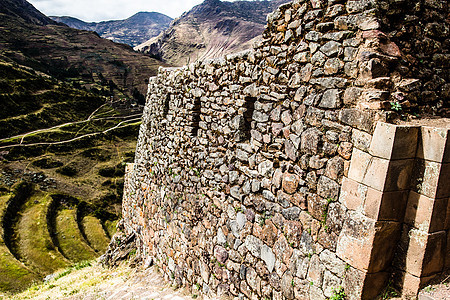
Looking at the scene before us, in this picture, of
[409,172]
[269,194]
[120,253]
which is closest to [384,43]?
[409,172]

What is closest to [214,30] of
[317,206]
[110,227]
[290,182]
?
[110,227]

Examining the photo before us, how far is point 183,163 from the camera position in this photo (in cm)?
749

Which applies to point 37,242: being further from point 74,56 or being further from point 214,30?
point 214,30

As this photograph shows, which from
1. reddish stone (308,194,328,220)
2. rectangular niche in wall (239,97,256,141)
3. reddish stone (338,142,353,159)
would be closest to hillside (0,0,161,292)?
rectangular niche in wall (239,97,256,141)

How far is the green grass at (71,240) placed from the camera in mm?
33247

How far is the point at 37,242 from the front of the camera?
33250mm

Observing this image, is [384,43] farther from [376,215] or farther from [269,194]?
[269,194]

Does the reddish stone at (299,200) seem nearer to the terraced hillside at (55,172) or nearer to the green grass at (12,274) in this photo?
the green grass at (12,274)

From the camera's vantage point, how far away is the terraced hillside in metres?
32.4

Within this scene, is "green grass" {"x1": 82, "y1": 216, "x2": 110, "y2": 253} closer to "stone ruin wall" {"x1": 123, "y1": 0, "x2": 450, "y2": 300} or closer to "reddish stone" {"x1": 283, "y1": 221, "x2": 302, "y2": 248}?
"stone ruin wall" {"x1": 123, "y1": 0, "x2": 450, "y2": 300}

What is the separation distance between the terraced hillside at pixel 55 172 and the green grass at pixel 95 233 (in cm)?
12

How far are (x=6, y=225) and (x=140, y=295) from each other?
119 ft

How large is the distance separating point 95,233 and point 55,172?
17328 millimetres

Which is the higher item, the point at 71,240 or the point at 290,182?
the point at 290,182
